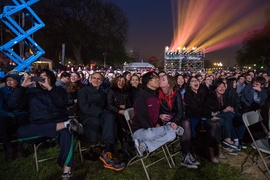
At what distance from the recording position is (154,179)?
337 centimetres

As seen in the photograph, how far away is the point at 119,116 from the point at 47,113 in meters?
1.49

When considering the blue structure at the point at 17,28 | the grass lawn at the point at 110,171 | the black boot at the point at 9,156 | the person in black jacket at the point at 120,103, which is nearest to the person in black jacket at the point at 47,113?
the grass lawn at the point at 110,171

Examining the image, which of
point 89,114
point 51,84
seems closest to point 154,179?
point 89,114

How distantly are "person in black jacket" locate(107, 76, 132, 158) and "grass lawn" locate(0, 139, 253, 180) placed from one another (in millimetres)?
700

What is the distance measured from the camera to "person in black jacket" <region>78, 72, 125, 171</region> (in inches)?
145

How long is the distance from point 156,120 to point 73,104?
8.20ft

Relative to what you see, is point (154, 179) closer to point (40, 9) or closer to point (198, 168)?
point (198, 168)

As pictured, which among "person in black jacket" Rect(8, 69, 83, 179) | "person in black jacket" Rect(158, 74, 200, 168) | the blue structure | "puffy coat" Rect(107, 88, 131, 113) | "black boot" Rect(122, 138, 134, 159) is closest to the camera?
"person in black jacket" Rect(8, 69, 83, 179)

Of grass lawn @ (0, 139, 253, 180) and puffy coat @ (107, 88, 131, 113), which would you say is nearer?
grass lawn @ (0, 139, 253, 180)

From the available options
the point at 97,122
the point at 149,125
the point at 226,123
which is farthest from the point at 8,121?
the point at 226,123

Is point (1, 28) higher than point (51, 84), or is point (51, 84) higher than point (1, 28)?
point (1, 28)

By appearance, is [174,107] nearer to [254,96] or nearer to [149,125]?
[149,125]

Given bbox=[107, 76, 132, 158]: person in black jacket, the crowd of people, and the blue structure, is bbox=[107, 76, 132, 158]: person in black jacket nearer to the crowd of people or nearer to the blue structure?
the crowd of people

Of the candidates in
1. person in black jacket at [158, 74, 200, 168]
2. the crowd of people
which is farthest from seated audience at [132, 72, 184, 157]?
person in black jacket at [158, 74, 200, 168]
